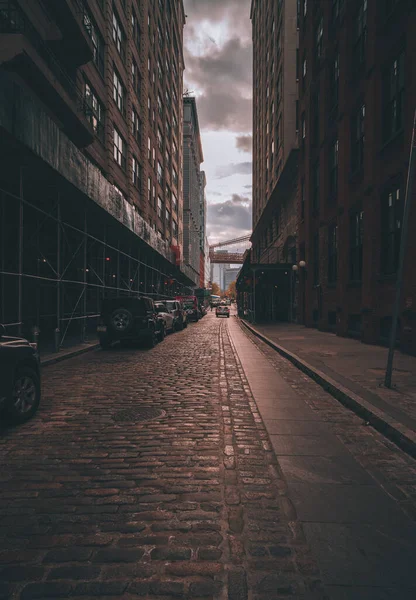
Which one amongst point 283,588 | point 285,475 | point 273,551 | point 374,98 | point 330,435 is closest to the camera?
point 283,588

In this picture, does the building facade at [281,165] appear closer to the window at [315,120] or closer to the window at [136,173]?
the window at [315,120]

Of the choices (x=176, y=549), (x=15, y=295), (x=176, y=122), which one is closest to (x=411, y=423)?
(x=176, y=549)

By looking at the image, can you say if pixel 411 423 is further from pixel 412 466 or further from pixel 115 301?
pixel 115 301

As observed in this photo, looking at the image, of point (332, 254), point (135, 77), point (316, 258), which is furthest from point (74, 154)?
point (135, 77)

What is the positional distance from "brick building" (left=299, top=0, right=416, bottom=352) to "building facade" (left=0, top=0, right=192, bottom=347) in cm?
1068

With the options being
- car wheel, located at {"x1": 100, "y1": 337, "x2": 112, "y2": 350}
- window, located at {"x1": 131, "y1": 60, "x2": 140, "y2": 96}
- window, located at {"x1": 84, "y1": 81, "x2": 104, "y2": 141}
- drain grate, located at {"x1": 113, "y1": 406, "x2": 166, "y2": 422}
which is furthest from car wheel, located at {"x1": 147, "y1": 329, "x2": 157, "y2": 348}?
window, located at {"x1": 131, "y1": 60, "x2": 140, "y2": 96}

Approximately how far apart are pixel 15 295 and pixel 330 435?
1648 cm

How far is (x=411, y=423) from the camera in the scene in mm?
4992

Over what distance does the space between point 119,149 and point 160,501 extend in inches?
1071

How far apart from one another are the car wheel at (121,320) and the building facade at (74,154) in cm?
160

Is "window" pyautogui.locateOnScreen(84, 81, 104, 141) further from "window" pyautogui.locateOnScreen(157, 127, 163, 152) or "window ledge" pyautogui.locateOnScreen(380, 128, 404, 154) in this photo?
"window" pyautogui.locateOnScreen(157, 127, 163, 152)

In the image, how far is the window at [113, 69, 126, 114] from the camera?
2542cm

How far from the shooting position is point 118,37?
26.2 m

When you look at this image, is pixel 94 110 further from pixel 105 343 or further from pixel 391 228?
pixel 391 228
